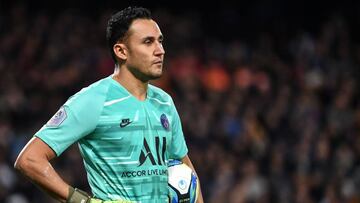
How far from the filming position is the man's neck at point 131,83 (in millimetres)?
4926

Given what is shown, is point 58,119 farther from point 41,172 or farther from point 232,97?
point 232,97

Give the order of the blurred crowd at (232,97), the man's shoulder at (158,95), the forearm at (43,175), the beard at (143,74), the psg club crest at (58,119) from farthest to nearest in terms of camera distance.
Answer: the blurred crowd at (232,97) < the man's shoulder at (158,95) < the beard at (143,74) < the psg club crest at (58,119) < the forearm at (43,175)

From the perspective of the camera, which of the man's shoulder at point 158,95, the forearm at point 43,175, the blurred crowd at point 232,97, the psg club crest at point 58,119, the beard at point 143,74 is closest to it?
the forearm at point 43,175

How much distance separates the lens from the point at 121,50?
16.2ft

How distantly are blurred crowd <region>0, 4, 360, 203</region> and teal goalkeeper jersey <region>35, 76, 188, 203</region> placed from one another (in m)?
5.90

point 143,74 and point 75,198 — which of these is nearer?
point 75,198

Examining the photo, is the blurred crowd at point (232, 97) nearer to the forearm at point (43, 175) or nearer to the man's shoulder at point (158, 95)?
the man's shoulder at point (158, 95)

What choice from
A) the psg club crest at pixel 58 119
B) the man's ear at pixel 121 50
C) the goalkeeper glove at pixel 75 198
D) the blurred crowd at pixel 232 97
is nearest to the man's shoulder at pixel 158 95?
the man's ear at pixel 121 50

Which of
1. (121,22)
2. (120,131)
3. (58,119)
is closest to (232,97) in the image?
(121,22)

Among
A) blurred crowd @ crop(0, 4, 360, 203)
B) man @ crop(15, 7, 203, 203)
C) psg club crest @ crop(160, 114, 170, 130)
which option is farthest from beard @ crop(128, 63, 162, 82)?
blurred crowd @ crop(0, 4, 360, 203)

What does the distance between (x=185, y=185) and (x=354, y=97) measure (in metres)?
7.34

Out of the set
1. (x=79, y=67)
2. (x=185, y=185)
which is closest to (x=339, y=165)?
(x=79, y=67)

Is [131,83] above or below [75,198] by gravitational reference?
above

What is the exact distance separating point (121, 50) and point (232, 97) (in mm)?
7157
